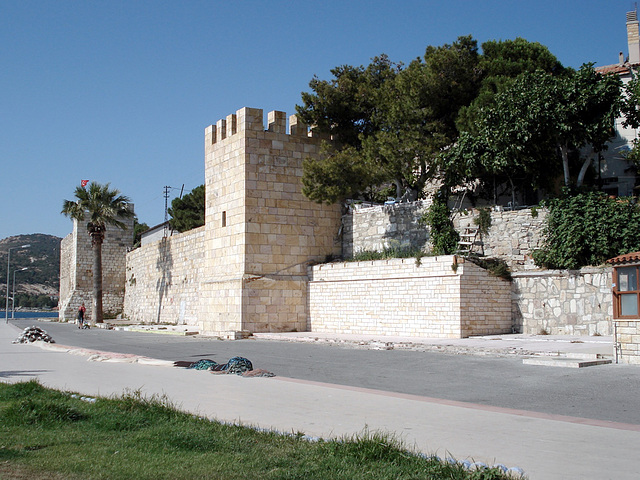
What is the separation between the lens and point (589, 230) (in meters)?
15.8

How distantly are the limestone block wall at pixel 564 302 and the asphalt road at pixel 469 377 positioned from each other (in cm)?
436

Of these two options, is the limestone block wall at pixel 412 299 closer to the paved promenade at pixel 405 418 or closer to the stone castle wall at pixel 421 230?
the stone castle wall at pixel 421 230

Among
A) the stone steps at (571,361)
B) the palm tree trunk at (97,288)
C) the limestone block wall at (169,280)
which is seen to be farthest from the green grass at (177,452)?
the palm tree trunk at (97,288)

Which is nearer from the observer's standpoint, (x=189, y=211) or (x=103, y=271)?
(x=103, y=271)

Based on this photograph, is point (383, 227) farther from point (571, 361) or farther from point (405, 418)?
point (405, 418)

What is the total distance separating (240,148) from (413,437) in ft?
58.7

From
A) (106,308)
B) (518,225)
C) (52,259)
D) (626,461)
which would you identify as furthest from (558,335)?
(52,259)

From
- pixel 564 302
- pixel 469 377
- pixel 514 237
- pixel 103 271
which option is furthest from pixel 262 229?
pixel 103 271

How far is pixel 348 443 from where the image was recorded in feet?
15.4

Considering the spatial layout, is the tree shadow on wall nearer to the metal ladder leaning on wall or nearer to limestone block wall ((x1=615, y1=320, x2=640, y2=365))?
the metal ladder leaning on wall

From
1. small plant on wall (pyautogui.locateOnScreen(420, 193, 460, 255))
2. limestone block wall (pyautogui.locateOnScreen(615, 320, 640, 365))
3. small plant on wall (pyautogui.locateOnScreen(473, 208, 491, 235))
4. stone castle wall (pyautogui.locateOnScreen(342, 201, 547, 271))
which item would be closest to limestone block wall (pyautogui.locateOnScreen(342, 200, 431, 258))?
stone castle wall (pyautogui.locateOnScreen(342, 201, 547, 271))

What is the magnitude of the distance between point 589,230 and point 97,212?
26.9 metres

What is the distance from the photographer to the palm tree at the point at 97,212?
34469 mm

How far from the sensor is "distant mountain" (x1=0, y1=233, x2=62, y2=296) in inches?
4633
